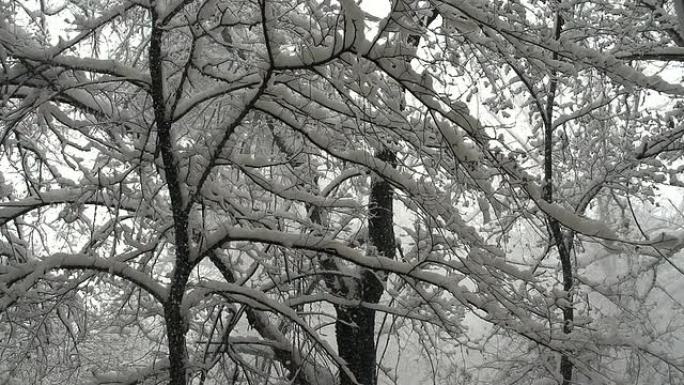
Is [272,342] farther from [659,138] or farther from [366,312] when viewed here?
[659,138]

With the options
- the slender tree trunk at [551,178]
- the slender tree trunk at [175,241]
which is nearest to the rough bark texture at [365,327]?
the slender tree trunk at [551,178]

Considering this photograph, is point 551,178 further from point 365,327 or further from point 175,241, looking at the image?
point 175,241

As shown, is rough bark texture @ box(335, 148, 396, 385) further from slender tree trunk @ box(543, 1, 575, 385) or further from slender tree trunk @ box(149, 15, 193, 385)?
slender tree trunk @ box(149, 15, 193, 385)

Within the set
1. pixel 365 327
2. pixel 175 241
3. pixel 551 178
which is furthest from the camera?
pixel 551 178

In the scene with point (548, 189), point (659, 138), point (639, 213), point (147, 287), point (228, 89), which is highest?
point (639, 213)

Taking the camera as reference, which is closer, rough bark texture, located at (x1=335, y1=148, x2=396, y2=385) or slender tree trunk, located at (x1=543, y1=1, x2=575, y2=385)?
rough bark texture, located at (x1=335, y1=148, x2=396, y2=385)

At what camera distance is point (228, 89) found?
Answer: 8.77 feet

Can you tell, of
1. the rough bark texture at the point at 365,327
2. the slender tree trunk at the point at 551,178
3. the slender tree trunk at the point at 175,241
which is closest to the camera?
the slender tree trunk at the point at 175,241

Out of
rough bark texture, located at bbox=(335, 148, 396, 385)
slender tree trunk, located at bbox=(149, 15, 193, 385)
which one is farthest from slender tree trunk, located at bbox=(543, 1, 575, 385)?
slender tree trunk, located at bbox=(149, 15, 193, 385)

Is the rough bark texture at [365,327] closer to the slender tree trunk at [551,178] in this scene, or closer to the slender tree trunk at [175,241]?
the slender tree trunk at [551,178]

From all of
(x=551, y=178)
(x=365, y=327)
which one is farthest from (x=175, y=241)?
(x=551, y=178)

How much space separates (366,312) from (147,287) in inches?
86.0

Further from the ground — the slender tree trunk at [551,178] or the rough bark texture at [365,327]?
the slender tree trunk at [551,178]

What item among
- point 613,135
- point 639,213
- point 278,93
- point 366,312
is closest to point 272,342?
point 366,312
